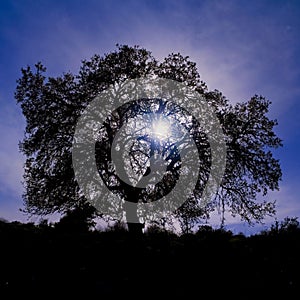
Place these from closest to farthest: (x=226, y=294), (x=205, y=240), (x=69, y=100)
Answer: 1. (x=226, y=294)
2. (x=205, y=240)
3. (x=69, y=100)

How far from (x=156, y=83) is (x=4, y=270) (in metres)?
14.0

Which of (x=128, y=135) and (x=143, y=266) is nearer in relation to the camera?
(x=143, y=266)

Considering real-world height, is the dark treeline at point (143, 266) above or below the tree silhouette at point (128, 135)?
below

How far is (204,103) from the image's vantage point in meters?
18.5

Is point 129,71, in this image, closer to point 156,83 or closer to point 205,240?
point 156,83

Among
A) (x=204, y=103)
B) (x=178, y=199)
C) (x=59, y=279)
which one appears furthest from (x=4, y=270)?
(x=204, y=103)

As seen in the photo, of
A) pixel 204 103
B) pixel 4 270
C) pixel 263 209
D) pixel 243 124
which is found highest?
pixel 204 103

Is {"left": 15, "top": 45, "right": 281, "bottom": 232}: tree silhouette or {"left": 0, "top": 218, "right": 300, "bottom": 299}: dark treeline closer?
{"left": 0, "top": 218, "right": 300, "bottom": 299}: dark treeline

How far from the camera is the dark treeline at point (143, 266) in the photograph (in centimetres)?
665

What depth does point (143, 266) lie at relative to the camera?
7082mm

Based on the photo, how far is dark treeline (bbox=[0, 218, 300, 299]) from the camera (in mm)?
6652

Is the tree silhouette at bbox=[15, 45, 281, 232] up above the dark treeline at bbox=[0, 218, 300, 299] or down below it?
above

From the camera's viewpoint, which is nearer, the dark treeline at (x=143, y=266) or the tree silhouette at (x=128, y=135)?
the dark treeline at (x=143, y=266)

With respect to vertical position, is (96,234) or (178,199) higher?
(178,199)
